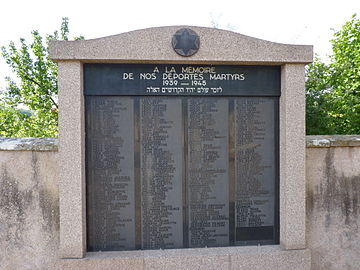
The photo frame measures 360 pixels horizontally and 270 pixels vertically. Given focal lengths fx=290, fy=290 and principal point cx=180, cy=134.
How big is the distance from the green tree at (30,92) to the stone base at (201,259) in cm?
1480

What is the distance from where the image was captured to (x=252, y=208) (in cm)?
472

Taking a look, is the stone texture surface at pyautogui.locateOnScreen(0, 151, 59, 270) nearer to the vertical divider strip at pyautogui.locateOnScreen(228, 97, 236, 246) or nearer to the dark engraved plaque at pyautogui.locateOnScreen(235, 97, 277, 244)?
the vertical divider strip at pyautogui.locateOnScreen(228, 97, 236, 246)

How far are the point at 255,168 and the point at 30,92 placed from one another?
17.7 metres

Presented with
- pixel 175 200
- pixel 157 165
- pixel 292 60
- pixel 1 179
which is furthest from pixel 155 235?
pixel 292 60

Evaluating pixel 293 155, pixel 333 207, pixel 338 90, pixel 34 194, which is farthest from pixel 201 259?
pixel 338 90

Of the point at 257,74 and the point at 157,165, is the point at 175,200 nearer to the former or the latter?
the point at 157,165

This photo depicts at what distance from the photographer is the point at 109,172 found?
4516 millimetres

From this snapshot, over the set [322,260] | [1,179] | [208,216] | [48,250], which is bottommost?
[322,260]

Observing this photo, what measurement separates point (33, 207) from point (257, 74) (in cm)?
415

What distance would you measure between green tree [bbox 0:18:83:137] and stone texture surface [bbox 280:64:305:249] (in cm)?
1594

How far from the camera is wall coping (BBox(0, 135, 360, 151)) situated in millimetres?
4508

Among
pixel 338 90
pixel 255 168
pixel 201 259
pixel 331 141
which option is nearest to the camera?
pixel 201 259

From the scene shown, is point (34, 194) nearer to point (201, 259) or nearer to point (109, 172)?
point (109, 172)

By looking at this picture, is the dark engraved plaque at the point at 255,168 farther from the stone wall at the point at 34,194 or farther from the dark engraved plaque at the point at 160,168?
the dark engraved plaque at the point at 160,168
